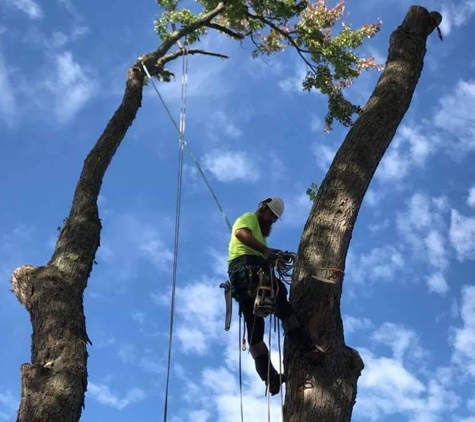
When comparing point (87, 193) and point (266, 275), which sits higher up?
point (87, 193)

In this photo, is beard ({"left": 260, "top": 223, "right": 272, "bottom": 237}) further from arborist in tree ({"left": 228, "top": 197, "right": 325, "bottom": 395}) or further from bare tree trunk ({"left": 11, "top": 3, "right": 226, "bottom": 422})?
bare tree trunk ({"left": 11, "top": 3, "right": 226, "bottom": 422})

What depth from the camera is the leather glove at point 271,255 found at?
4512mm

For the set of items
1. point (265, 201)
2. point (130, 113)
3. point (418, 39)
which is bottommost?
point (265, 201)

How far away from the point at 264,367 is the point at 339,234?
3.26ft

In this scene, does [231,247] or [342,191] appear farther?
[231,247]

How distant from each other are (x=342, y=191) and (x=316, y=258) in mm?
569

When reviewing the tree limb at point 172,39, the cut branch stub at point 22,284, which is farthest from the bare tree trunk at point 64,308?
the tree limb at point 172,39

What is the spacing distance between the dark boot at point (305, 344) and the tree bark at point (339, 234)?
45 mm

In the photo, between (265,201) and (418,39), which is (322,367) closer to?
(265,201)

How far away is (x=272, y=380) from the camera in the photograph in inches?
173

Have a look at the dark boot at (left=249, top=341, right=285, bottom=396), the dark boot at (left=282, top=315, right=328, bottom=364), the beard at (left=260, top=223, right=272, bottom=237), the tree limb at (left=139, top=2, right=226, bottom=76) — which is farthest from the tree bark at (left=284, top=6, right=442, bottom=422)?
the tree limb at (left=139, top=2, right=226, bottom=76)

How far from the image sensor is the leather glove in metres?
4.51

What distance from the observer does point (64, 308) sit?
193 inches

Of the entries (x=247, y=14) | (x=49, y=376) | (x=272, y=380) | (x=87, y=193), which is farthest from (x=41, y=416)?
(x=247, y=14)
